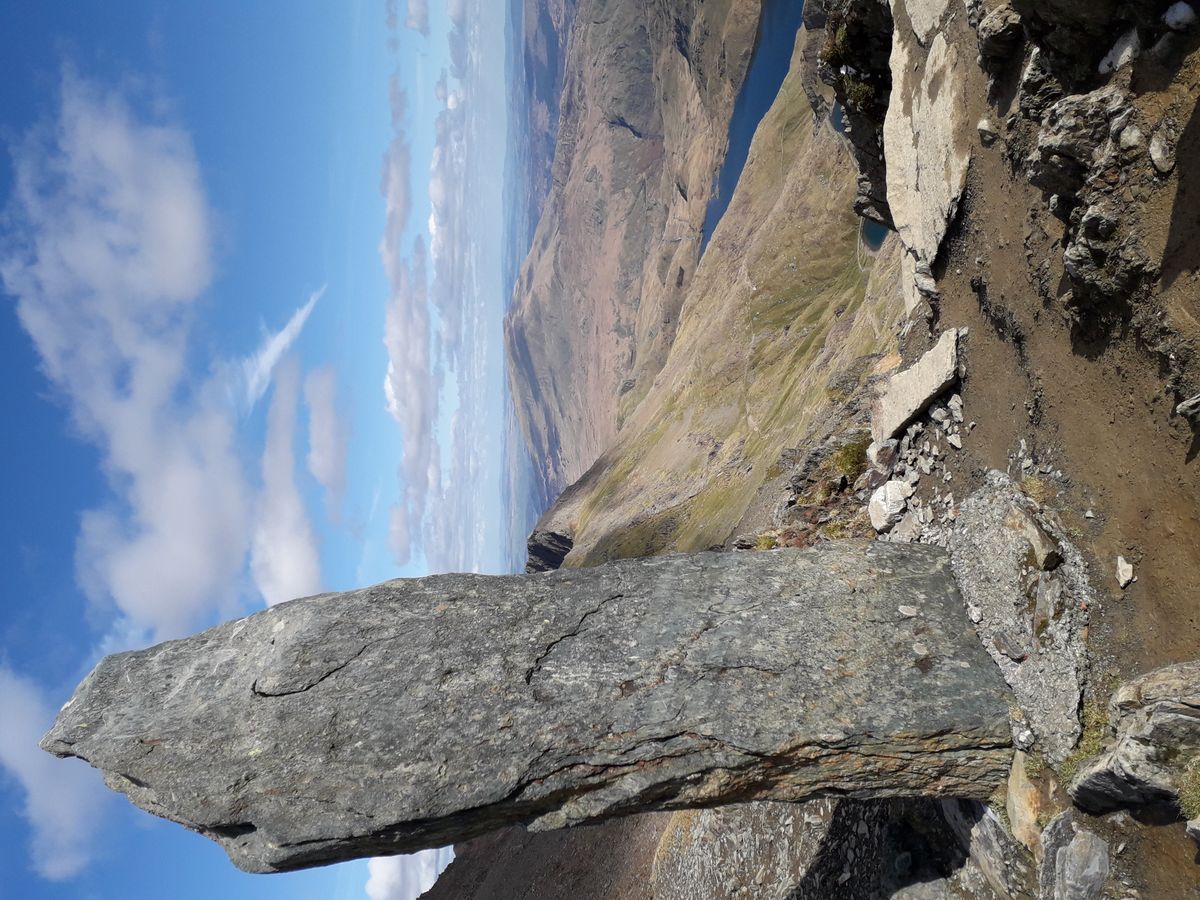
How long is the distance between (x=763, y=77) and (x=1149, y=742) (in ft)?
311

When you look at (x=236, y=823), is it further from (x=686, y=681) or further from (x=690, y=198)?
(x=690, y=198)

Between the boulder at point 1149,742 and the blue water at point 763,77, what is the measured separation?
7923 cm

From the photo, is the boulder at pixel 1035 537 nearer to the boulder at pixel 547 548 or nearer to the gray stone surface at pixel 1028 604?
the gray stone surface at pixel 1028 604

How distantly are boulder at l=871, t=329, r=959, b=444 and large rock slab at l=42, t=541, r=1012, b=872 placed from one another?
9.28 feet

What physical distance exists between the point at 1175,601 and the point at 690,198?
12106 cm

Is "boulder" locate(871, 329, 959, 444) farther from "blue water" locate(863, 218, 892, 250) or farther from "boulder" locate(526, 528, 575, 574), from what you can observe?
"boulder" locate(526, 528, 575, 574)

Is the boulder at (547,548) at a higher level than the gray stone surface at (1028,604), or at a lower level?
higher

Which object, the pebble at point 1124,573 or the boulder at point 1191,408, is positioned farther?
the pebble at point 1124,573

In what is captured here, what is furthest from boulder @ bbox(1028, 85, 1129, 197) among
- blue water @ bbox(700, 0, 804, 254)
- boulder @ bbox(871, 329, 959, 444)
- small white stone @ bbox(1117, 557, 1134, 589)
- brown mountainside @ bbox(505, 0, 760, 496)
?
brown mountainside @ bbox(505, 0, 760, 496)

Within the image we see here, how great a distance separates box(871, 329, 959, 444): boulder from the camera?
9564 millimetres

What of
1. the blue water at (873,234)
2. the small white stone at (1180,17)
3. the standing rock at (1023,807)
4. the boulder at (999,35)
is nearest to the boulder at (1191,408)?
the small white stone at (1180,17)

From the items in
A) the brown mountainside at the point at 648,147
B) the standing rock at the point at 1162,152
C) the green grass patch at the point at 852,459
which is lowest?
the standing rock at the point at 1162,152

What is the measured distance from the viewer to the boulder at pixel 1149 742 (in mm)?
5598

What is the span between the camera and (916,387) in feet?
33.9
